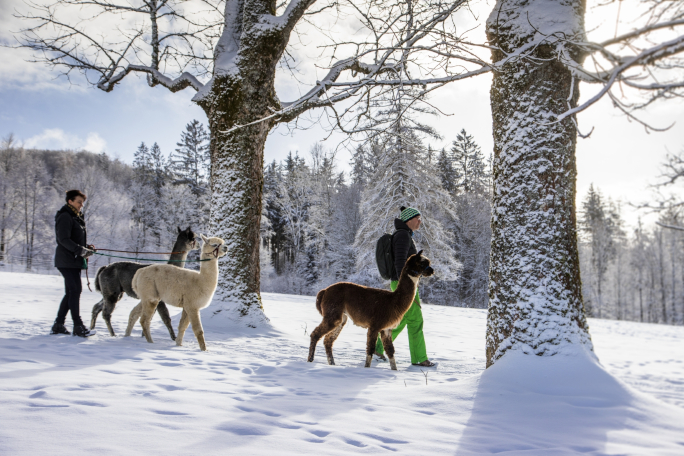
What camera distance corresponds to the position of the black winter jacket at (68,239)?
535 centimetres

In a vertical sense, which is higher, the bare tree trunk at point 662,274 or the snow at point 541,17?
the snow at point 541,17

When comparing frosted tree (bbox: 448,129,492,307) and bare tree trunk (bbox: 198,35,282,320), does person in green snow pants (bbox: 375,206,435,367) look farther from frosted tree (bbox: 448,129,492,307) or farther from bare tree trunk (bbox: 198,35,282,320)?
frosted tree (bbox: 448,129,492,307)

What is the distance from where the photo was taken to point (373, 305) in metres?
4.81

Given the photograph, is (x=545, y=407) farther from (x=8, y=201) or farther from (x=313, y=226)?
(x=8, y=201)

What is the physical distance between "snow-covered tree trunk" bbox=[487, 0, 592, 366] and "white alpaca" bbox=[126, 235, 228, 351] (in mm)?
3584

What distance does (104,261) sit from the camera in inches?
1543

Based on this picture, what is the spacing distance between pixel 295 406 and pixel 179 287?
3120mm

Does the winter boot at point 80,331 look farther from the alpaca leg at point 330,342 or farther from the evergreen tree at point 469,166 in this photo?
the evergreen tree at point 469,166

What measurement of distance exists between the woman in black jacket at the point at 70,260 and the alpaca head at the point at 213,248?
148 centimetres

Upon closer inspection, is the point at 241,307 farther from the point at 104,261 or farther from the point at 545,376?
the point at 104,261

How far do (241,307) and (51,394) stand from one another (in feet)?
16.2

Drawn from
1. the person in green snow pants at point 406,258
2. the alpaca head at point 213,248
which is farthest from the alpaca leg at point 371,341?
the alpaca head at point 213,248

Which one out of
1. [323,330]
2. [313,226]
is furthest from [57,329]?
[313,226]

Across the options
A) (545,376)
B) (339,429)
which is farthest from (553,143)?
(339,429)
